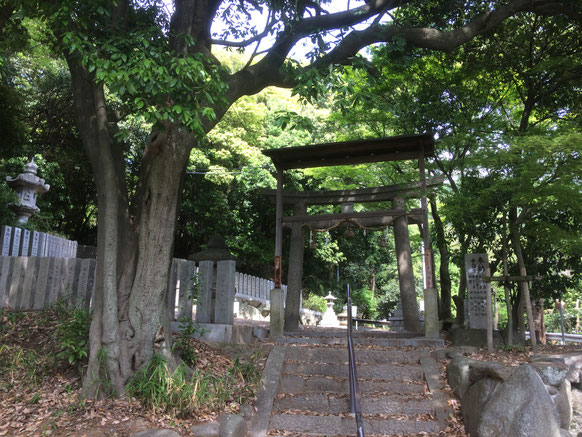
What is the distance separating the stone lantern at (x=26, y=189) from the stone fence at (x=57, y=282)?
493cm

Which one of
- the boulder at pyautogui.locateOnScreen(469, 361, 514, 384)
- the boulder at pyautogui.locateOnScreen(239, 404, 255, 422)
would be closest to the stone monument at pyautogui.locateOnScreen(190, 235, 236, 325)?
the boulder at pyautogui.locateOnScreen(239, 404, 255, 422)

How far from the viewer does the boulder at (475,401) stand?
5184 millimetres

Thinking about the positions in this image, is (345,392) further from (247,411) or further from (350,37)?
(350,37)

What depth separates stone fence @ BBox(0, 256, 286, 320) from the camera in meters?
8.02

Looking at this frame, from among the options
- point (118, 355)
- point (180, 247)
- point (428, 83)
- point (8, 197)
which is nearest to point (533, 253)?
point (428, 83)

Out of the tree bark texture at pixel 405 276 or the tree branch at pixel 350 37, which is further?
the tree bark texture at pixel 405 276

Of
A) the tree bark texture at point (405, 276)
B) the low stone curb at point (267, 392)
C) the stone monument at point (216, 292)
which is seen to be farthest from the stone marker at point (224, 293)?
the tree bark texture at point (405, 276)

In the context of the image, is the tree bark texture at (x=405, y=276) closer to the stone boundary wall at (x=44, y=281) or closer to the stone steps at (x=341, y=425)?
the stone steps at (x=341, y=425)

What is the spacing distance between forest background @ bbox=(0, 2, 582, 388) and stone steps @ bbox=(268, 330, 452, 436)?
9.09ft

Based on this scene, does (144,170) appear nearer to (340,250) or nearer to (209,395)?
(209,395)

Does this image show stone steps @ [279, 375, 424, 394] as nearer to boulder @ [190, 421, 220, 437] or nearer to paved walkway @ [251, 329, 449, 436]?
paved walkway @ [251, 329, 449, 436]

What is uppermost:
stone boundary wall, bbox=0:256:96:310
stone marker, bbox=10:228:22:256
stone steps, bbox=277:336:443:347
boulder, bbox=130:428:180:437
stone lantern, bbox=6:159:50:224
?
stone lantern, bbox=6:159:50:224

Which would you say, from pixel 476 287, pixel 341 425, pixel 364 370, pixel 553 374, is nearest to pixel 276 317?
pixel 364 370

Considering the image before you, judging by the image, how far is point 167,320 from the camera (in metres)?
6.02
